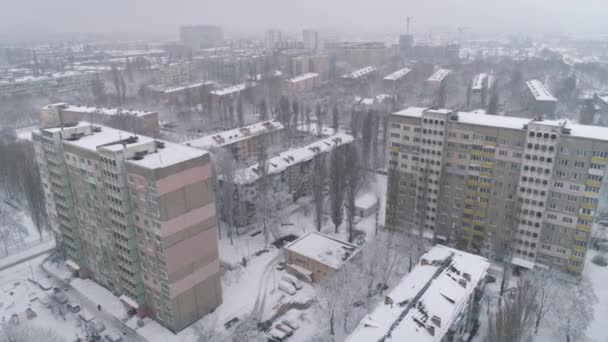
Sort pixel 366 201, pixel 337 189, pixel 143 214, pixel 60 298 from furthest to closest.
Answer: pixel 366 201 → pixel 337 189 → pixel 60 298 → pixel 143 214

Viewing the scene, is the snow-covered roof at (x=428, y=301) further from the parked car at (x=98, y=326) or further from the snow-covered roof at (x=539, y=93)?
the snow-covered roof at (x=539, y=93)

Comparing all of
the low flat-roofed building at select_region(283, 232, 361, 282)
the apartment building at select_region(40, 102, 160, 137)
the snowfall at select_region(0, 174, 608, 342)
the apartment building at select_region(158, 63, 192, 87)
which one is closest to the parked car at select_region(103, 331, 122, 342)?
the snowfall at select_region(0, 174, 608, 342)

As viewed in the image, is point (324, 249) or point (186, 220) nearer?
point (186, 220)

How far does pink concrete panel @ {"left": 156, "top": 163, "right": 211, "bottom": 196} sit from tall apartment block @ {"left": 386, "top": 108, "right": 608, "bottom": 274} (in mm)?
14878

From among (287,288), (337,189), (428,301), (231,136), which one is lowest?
(287,288)

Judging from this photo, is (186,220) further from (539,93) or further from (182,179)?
(539,93)

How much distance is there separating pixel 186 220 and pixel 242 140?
24776 mm

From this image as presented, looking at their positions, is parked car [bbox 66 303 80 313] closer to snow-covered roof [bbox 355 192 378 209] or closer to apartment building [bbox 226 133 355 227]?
apartment building [bbox 226 133 355 227]

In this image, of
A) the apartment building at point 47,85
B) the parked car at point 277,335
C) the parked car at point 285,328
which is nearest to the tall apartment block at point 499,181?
the parked car at point 285,328

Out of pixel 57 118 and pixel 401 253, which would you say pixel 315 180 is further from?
pixel 57 118

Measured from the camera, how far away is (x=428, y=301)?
19281 millimetres

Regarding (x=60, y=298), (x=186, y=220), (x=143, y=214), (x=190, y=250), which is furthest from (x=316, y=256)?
(x=60, y=298)

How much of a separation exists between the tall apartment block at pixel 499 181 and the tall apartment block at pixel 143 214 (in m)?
14.9

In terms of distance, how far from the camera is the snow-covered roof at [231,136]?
136 ft
